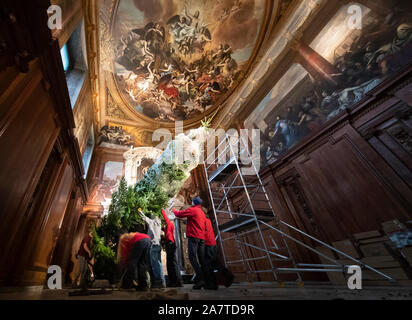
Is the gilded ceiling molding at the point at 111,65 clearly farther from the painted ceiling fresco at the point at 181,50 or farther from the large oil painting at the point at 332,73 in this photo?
the large oil painting at the point at 332,73

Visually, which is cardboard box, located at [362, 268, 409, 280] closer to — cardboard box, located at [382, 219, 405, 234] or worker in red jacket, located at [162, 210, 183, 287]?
cardboard box, located at [382, 219, 405, 234]

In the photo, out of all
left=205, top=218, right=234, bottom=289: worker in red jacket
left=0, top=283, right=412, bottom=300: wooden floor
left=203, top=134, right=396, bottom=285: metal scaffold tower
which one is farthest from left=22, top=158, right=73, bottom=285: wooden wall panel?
left=203, top=134, right=396, bottom=285: metal scaffold tower

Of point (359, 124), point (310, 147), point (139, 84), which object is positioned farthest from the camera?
point (139, 84)

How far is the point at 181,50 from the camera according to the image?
952 cm

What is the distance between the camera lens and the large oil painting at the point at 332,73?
367 cm

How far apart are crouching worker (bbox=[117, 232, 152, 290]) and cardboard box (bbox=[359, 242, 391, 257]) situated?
4.19 metres

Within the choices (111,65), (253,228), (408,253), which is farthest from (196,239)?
(111,65)

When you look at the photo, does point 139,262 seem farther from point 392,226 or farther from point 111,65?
point 111,65

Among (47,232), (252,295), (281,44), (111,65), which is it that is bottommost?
(252,295)

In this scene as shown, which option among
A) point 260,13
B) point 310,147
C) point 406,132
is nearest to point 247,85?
point 260,13

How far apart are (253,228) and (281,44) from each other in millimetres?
6669
